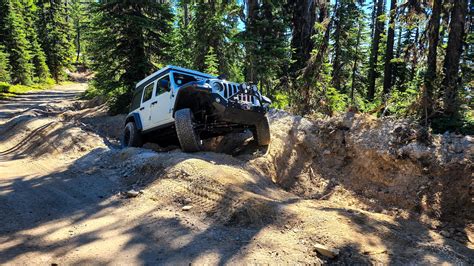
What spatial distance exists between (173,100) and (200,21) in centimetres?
960

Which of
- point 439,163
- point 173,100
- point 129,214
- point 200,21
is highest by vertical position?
point 200,21

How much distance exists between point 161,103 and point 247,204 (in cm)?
510

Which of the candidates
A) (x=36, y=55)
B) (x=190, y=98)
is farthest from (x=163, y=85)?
(x=36, y=55)

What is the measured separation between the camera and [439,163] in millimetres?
Result: 6840

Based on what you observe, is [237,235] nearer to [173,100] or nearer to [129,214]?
[129,214]

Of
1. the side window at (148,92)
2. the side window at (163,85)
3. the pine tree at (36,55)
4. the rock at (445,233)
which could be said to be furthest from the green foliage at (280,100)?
the pine tree at (36,55)

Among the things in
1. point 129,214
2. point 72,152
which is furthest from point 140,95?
point 129,214

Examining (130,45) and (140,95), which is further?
(130,45)

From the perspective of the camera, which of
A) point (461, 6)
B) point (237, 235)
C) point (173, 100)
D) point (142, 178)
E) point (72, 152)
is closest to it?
point (237, 235)

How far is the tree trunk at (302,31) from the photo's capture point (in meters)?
15.8

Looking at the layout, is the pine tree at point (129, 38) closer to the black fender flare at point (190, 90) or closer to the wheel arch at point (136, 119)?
the wheel arch at point (136, 119)

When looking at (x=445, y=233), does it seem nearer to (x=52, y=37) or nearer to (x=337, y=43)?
(x=337, y=43)

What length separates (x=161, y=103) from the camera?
9.58 meters

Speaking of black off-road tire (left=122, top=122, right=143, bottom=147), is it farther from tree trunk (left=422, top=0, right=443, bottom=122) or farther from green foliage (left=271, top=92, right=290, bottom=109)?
tree trunk (left=422, top=0, right=443, bottom=122)
